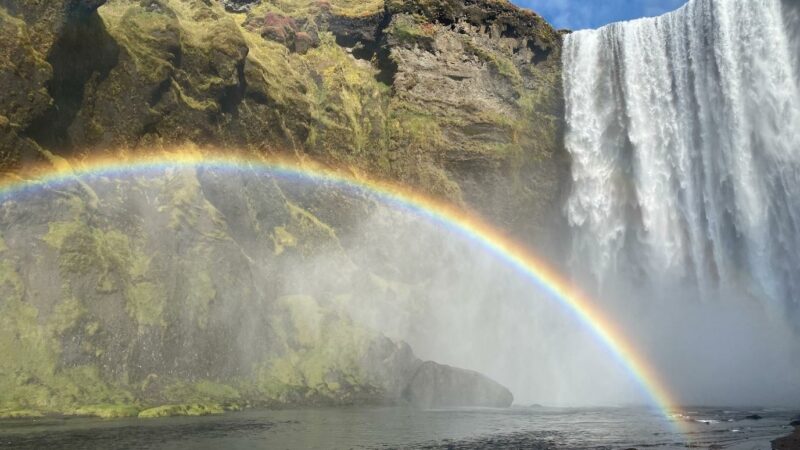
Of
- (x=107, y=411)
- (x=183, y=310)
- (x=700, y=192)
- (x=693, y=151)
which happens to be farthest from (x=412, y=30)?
(x=107, y=411)

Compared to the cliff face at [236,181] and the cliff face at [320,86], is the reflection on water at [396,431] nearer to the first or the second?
the cliff face at [236,181]

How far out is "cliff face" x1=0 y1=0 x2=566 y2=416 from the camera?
139ft

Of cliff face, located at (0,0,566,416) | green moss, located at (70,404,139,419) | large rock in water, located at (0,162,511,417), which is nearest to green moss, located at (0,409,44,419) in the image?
large rock in water, located at (0,162,511,417)

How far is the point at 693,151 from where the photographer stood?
62156mm

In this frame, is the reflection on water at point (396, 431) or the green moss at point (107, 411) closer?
the reflection on water at point (396, 431)

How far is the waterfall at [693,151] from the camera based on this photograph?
188 ft

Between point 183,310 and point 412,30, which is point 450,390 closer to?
point 183,310

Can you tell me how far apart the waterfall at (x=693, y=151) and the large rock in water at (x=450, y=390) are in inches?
827

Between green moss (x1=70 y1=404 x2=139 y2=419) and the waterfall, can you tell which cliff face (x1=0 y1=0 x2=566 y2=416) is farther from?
the waterfall

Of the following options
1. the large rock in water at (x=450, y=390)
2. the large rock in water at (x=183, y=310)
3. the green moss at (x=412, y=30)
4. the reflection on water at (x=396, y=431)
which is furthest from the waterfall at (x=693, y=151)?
the large rock in water at (x=183, y=310)

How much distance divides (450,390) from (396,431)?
1954cm

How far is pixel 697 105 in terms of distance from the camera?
62500mm

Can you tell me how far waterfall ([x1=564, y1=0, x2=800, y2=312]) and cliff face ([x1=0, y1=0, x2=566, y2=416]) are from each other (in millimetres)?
5322

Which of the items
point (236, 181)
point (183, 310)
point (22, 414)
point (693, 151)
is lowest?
point (22, 414)
